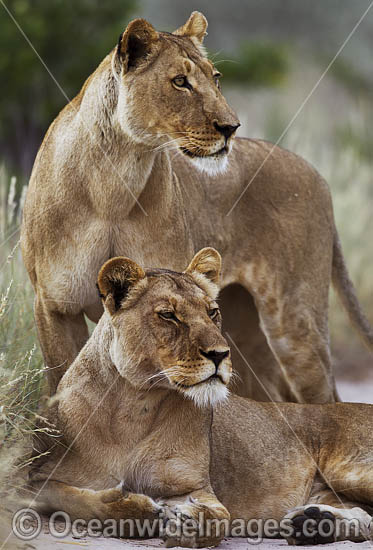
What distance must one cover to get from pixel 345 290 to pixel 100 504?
2861mm

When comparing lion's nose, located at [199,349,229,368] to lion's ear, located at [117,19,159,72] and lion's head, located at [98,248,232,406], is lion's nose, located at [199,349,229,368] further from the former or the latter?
lion's ear, located at [117,19,159,72]

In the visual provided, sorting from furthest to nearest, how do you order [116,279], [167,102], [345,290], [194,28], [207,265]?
[345,290] → [194,28] → [167,102] → [207,265] → [116,279]

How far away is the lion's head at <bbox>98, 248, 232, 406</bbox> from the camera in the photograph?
4.14 m

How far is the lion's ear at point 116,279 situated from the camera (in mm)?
4375

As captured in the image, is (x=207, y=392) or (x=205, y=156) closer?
(x=207, y=392)

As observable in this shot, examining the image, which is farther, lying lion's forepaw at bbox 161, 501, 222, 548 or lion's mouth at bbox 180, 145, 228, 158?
lion's mouth at bbox 180, 145, 228, 158

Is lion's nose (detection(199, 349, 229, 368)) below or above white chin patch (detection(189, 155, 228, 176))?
below

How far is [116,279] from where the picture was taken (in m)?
4.40

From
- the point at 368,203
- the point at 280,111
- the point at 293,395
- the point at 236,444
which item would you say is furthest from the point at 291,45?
the point at 236,444

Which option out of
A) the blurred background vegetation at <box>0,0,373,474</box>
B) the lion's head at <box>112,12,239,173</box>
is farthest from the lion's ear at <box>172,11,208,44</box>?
the lion's head at <box>112,12,239,173</box>

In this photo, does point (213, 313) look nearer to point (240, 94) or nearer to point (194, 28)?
point (194, 28)

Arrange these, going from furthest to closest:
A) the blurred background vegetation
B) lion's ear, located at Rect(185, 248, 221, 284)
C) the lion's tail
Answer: the lion's tail < the blurred background vegetation < lion's ear, located at Rect(185, 248, 221, 284)

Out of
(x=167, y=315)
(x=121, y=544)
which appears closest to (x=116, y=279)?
(x=167, y=315)

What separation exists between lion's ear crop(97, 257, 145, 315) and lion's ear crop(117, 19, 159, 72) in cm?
100
